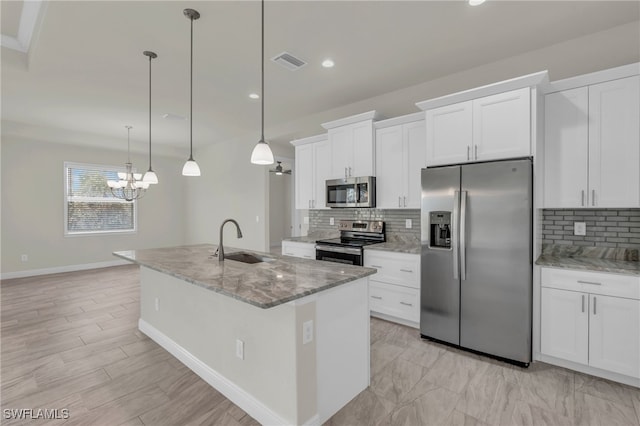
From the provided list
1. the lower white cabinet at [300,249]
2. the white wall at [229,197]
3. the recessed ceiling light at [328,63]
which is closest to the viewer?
the recessed ceiling light at [328,63]

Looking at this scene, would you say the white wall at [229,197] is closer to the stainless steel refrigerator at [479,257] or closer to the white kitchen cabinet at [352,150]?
the white kitchen cabinet at [352,150]

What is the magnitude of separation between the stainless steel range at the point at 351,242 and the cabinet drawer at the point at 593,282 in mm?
1824

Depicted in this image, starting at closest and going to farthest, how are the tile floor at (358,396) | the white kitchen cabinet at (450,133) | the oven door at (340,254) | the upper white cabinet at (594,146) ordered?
the tile floor at (358,396), the upper white cabinet at (594,146), the white kitchen cabinet at (450,133), the oven door at (340,254)

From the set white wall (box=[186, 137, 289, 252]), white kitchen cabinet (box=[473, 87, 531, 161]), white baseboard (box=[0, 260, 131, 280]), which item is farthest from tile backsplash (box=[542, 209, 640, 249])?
white baseboard (box=[0, 260, 131, 280])

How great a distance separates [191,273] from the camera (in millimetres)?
2053

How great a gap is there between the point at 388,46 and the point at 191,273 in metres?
2.68

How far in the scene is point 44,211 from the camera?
19.6ft

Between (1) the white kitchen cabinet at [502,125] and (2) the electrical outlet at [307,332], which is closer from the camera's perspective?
(2) the electrical outlet at [307,332]

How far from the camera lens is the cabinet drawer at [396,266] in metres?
3.26

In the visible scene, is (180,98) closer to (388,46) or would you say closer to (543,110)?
(388,46)

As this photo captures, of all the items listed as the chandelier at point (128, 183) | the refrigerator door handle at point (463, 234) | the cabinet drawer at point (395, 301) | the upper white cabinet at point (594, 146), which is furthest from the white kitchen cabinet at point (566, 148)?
the chandelier at point (128, 183)

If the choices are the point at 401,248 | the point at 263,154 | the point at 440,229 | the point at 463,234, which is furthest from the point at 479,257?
the point at 263,154

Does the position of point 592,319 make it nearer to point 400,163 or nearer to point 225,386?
point 400,163

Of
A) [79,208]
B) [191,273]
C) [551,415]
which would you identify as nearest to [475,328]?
[551,415]
